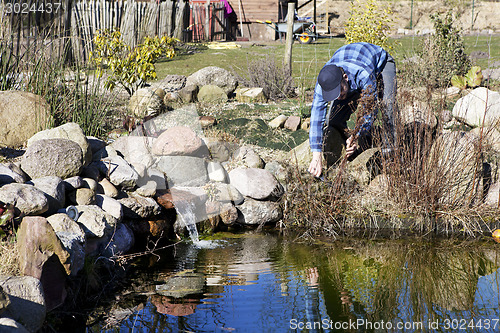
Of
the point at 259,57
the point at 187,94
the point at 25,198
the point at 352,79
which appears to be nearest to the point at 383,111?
the point at 352,79

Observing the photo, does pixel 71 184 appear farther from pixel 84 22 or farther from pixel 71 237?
pixel 84 22

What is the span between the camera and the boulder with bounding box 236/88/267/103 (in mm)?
8141

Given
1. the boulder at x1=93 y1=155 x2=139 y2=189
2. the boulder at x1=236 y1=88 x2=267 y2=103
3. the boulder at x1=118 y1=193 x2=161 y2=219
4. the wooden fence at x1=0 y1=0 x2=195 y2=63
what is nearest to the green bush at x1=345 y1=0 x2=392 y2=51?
the boulder at x1=236 y1=88 x2=267 y2=103

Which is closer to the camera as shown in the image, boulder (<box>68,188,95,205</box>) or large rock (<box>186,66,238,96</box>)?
boulder (<box>68,188,95,205</box>)

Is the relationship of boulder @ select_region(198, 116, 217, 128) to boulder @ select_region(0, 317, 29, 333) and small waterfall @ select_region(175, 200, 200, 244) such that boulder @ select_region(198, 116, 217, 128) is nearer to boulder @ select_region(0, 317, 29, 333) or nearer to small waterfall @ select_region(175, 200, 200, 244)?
small waterfall @ select_region(175, 200, 200, 244)

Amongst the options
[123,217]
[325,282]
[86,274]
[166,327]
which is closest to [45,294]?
[86,274]

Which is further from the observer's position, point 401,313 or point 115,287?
point 115,287

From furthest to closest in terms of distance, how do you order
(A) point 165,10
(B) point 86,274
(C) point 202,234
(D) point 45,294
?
(A) point 165,10 → (C) point 202,234 → (B) point 86,274 → (D) point 45,294

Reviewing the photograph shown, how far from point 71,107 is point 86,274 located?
3.02 meters

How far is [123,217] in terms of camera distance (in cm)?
495

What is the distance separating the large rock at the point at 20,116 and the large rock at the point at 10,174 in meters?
1.18

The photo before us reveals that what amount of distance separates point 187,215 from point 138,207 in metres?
0.55

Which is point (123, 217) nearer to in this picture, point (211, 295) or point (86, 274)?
point (86, 274)

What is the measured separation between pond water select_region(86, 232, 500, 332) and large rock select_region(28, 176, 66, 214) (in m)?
0.86
